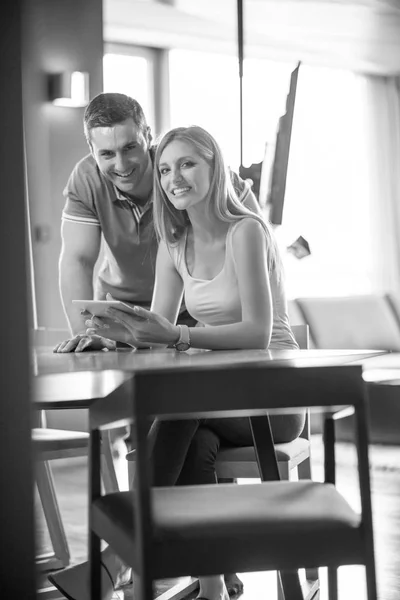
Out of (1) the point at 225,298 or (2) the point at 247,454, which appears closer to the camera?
(2) the point at 247,454

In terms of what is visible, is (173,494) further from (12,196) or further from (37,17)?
(37,17)

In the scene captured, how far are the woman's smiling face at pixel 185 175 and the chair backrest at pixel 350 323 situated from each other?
3.53 meters

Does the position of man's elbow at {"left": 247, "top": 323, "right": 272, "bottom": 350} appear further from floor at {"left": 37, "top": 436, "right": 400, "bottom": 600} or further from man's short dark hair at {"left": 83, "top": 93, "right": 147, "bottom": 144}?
man's short dark hair at {"left": 83, "top": 93, "right": 147, "bottom": 144}

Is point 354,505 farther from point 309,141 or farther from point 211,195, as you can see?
point 309,141

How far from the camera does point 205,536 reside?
44.4 inches

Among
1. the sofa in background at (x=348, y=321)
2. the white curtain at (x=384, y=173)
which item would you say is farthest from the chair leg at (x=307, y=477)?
the white curtain at (x=384, y=173)

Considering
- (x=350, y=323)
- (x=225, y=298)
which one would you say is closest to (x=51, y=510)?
(x=225, y=298)

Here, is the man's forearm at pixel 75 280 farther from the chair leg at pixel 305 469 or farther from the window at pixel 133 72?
the window at pixel 133 72

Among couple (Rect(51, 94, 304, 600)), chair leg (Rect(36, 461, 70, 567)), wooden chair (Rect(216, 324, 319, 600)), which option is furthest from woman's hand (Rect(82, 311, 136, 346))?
chair leg (Rect(36, 461, 70, 567))

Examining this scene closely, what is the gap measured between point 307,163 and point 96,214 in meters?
4.61

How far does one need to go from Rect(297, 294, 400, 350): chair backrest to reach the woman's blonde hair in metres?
3.44

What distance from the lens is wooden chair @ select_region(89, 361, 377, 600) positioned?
1.06 m

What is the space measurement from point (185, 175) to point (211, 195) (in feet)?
0.28

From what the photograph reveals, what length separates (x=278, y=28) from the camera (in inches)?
256
